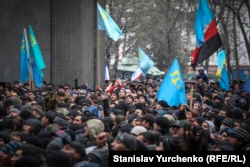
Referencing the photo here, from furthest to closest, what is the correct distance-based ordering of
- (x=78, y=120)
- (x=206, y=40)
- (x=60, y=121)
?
1. (x=206, y=40)
2. (x=78, y=120)
3. (x=60, y=121)

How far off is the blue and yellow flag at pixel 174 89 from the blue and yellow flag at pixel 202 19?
255 cm

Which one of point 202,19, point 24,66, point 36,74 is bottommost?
point 36,74

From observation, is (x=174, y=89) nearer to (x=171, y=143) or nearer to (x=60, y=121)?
(x=60, y=121)

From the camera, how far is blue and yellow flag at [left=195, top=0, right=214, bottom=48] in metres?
15.4

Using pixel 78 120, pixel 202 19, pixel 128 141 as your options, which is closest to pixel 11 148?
pixel 128 141

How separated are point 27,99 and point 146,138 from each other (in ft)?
21.1

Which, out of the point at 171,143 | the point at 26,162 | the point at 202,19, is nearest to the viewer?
the point at 26,162

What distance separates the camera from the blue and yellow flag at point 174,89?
41.8 feet

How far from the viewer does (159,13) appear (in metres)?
44.2

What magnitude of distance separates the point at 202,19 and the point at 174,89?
3834 millimetres

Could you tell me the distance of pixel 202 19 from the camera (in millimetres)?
15938

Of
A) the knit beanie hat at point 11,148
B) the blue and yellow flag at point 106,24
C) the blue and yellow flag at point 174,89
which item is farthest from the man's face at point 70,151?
the blue and yellow flag at point 106,24

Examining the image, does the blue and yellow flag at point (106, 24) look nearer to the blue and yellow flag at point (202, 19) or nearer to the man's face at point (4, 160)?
the blue and yellow flag at point (202, 19)

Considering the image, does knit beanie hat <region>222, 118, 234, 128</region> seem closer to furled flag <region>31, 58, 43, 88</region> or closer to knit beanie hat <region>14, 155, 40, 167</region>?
knit beanie hat <region>14, 155, 40, 167</region>
